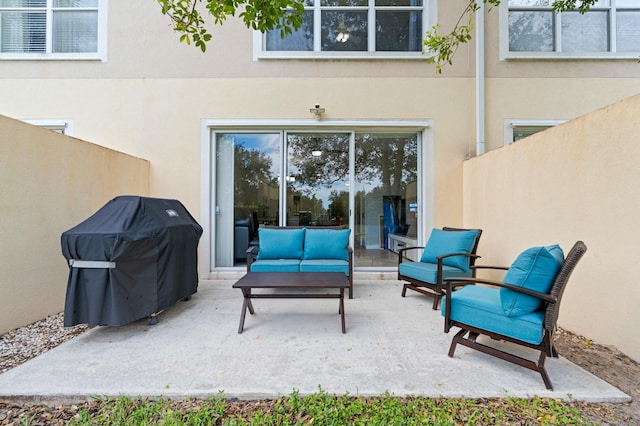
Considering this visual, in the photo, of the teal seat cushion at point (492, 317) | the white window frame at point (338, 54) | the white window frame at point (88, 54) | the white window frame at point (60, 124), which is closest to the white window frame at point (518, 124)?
the white window frame at point (338, 54)

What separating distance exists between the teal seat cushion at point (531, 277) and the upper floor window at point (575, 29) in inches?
175

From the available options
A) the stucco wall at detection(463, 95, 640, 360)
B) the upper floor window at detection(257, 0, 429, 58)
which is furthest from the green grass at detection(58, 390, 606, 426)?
the upper floor window at detection(257, 0, 429, 58)

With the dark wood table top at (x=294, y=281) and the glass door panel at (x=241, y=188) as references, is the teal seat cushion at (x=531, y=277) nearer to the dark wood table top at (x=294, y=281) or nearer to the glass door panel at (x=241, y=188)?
the dark wood table top at (x=294, y=281)

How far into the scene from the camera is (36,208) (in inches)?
123

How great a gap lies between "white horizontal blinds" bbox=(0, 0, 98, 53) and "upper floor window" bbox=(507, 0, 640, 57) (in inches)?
289

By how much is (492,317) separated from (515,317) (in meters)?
0.15

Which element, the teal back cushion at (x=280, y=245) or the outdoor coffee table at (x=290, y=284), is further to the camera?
the teal back cushion at (x=280, y=245)

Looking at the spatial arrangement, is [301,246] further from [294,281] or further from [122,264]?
[122,264]

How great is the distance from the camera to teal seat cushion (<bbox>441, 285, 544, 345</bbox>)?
1.99m

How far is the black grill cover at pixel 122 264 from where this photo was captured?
259cm

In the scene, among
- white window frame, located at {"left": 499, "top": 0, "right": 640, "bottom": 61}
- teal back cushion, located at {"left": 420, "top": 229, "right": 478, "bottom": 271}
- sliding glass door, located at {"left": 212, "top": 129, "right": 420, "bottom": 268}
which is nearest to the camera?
teal back cushion, located at {"left": 420, "top": 229, "right": 478, "bottom": 271}

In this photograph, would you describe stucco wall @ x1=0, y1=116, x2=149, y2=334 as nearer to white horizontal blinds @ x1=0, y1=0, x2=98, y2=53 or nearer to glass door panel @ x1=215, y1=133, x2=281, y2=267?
glass door panel @ x1=215, y1=133, x2=281, y2=267

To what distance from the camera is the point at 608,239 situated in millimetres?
2564

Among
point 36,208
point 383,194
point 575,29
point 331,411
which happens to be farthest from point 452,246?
point 36,208
